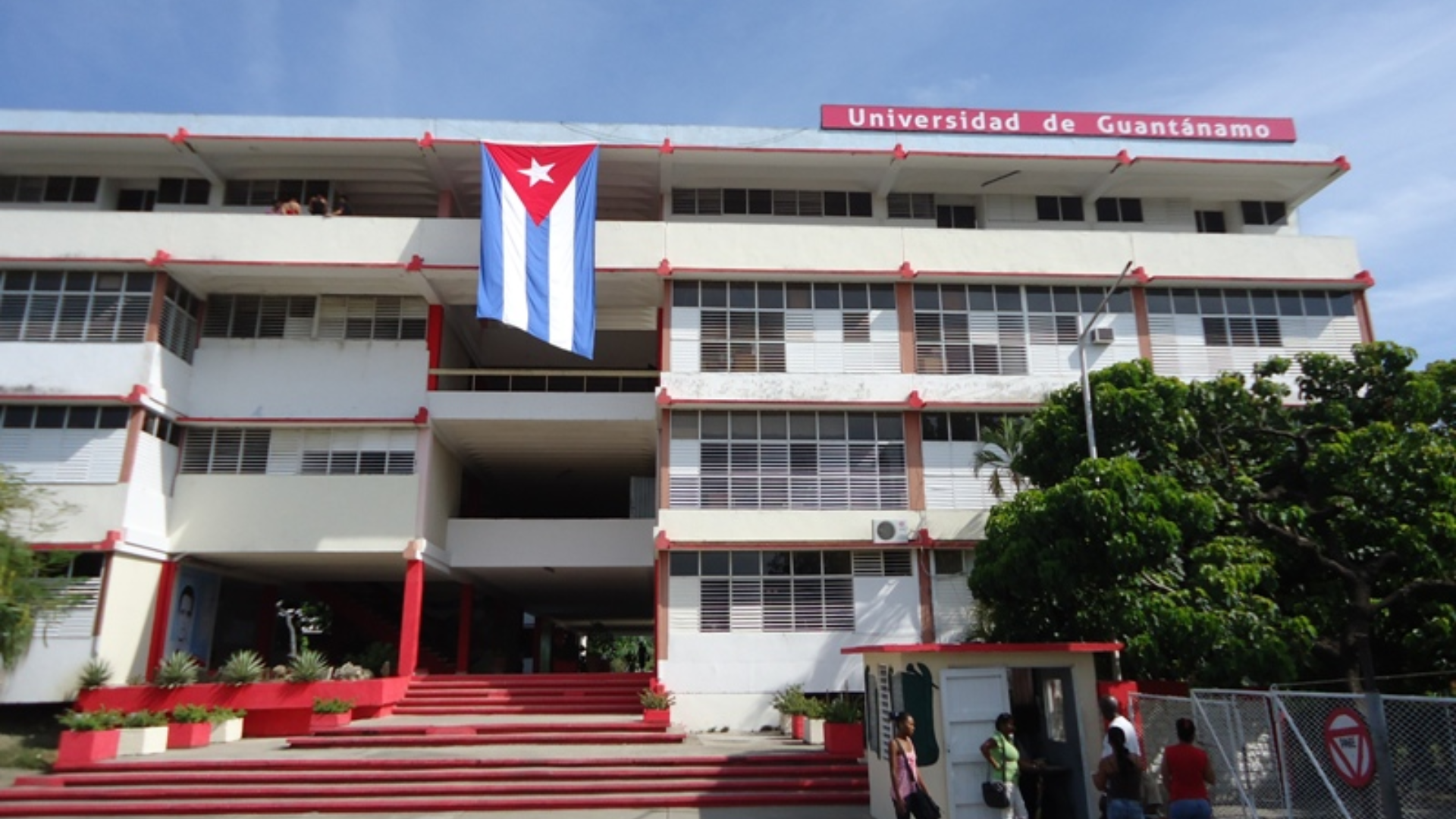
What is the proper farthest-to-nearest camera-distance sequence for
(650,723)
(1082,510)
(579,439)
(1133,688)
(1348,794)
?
(579,439) → (650,723) → (1082,510) → (1133,688) → (1348,794)

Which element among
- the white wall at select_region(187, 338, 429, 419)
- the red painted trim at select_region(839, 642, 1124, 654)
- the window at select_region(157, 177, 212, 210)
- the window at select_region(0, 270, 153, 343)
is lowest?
the red painted trim at select_region(839, 642, 1124, 654)

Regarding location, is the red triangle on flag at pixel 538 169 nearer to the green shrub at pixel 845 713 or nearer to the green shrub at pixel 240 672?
the green shrub at pixel 240 672

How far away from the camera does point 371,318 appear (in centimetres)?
2289

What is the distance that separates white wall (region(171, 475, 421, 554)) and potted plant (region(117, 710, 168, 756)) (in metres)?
5.25

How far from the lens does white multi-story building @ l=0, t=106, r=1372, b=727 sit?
20.1 m

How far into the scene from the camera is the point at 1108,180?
23.8 m

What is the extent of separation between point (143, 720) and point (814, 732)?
37.2 ft

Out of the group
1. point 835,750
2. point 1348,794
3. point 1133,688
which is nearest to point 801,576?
point 835,750

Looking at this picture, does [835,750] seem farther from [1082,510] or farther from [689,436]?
[689,436]

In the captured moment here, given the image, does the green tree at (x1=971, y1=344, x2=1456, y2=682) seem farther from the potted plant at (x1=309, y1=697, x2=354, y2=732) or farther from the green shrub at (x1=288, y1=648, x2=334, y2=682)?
the green shrub at (x1=288, y1=648, x2=334, y2=682)

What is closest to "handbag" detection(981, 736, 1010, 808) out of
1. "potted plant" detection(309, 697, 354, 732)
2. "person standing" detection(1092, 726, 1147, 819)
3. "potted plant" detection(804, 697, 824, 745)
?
"person standing" detection(1092, 726, 1147, 819)

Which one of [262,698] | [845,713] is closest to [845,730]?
[845,713]

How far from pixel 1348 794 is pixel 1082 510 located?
5.40 metres

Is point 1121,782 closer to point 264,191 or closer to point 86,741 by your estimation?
point 86,741
